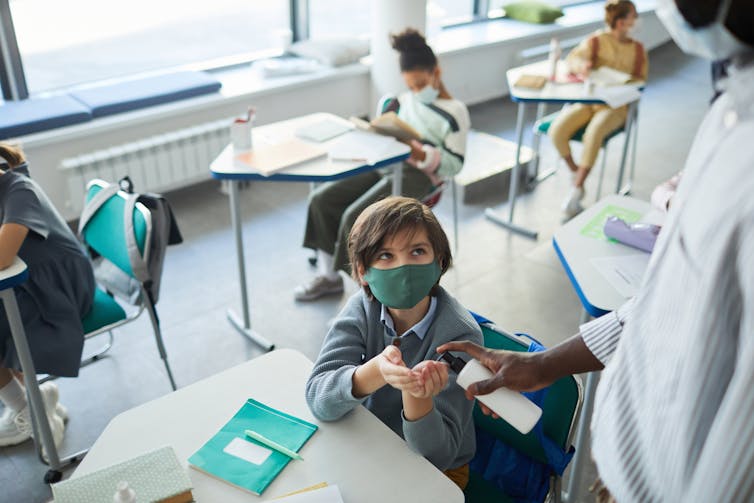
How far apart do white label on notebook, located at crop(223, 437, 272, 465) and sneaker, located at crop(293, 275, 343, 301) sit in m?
1.99

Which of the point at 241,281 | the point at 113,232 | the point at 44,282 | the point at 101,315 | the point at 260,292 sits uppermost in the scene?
the point at 113,232

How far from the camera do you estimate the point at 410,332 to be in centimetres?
168

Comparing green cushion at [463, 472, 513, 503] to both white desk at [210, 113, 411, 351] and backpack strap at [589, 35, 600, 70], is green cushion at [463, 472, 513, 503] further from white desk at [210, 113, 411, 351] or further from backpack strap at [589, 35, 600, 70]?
backpack strap at [589, 35, 600, 70]

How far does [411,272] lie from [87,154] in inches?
117

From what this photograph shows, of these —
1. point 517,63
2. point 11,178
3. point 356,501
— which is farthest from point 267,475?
point 517,63

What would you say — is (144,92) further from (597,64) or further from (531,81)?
(597,64)

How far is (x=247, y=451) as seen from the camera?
1.51 m

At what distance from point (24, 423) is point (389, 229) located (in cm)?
176

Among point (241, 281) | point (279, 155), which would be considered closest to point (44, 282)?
point (241, 281)

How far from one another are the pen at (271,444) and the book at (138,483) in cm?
17

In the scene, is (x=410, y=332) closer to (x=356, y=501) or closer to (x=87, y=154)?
(x=356, y=501)

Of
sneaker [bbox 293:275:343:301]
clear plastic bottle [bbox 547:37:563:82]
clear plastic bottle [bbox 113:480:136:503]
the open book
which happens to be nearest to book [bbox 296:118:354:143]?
the open book

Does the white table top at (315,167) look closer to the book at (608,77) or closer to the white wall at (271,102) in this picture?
the white wall at (271,102)

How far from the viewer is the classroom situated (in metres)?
1.00
